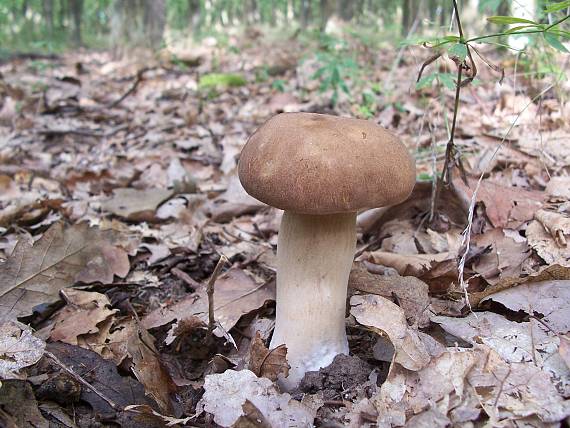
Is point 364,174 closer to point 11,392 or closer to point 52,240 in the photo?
point 11,392

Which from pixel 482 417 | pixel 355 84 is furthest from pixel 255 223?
pixel 355 84

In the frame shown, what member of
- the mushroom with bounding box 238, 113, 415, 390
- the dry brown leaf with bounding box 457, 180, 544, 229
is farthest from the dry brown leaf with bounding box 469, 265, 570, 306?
the dry brown leaf with bounding box 457, 180, 544, 229

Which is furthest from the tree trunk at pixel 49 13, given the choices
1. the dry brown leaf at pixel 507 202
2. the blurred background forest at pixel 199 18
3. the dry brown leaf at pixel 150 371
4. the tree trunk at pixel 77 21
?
the dry brown leaf at pixel 150 371

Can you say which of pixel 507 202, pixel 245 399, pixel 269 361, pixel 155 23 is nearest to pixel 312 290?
pixel 269 361

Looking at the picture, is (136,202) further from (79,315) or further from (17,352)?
(17,352)

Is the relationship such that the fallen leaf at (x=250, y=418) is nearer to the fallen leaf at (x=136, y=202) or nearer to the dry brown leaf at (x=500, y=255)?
the dry brown leaf at (x=500, y=255)
